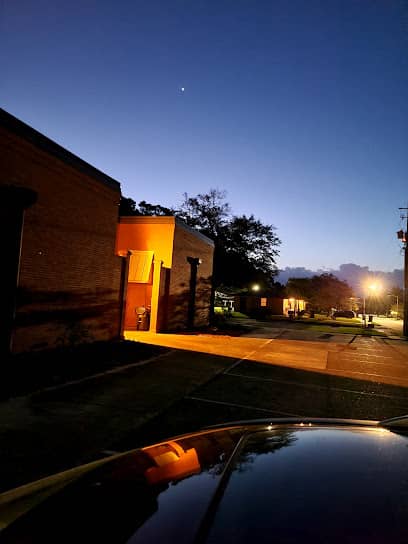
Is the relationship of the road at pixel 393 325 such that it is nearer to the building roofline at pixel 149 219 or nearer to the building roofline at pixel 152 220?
the building roofline at pixel 152 220

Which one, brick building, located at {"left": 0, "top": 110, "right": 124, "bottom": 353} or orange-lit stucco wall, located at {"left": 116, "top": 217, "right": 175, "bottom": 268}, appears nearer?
brick building, located at {"left": 0, "top": 110, "right": 124, "bottom": 353}

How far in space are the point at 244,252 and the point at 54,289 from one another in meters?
20.9

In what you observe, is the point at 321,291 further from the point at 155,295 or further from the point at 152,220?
the point at 155,295

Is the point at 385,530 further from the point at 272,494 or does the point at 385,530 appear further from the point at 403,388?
the point at 403,388

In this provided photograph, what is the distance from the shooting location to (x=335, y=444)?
206cm

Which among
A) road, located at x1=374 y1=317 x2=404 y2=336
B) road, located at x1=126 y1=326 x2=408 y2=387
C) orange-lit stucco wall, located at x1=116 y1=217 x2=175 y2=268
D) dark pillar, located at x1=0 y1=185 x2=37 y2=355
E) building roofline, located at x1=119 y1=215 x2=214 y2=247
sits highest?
building roofline, located at x1=119 y1=215 x2=214 y2=247

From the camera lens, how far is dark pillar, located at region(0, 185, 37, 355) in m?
7.51

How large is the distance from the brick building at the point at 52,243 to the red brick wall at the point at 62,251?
0.02 meters

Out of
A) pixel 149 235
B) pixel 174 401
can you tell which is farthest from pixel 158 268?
pixel 174 401

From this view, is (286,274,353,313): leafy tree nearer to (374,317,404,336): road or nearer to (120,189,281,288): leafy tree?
(374,317,404,336): road

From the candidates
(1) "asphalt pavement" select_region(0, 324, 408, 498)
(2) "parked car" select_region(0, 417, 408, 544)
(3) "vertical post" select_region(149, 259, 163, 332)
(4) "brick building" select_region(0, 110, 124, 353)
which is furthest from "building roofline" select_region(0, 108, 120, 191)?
(2) "parked car" select_region(0, 417, 408, 544)

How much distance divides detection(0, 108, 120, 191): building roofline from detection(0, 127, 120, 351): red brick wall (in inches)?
4.7

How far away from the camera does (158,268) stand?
15969mm

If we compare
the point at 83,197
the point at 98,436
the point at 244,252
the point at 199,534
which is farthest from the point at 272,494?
the point at 244,252
